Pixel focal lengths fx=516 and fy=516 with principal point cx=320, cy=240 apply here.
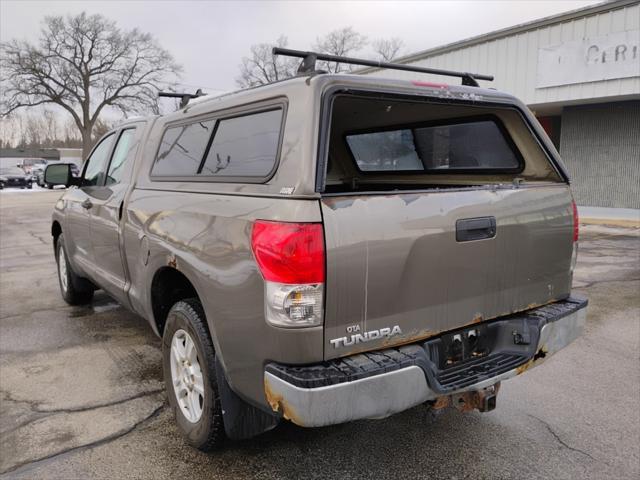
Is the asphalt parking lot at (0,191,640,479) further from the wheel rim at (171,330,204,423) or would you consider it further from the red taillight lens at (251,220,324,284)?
the red taillight lens at (251,220,324,284)

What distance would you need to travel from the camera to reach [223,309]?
8.06ft

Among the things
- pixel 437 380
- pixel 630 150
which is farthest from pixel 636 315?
pixel 630 150

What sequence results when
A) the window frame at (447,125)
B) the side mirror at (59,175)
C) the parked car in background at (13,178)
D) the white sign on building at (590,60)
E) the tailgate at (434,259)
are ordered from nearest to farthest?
the tailgate at (434,259), the window frame at (447,125), the side mirror at (59,175), the white sign on building at (590,60), the parked car in background at (13,178)

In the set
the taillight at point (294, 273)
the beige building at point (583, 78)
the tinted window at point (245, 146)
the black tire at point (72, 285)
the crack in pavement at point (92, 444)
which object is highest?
the beige building at point (583, 78)

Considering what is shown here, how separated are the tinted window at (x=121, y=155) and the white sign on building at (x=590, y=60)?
45.0 feet

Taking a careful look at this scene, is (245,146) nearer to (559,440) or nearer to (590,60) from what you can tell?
(559,440)

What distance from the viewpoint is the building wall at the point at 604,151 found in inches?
617

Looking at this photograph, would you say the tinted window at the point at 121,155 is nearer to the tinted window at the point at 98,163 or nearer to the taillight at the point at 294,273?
the tinted window at the point at 98,163

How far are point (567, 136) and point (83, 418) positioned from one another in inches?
681

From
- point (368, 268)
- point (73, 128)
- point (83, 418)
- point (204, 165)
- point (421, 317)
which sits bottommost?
point (83, 418)

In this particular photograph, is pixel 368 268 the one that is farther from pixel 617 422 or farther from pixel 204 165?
pixel 617 422

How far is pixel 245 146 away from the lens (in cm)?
273

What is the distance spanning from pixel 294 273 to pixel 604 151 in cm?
1707

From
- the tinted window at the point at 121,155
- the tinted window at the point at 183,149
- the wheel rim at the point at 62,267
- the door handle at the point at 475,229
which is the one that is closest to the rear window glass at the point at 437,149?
the door handle at the point at 475,229
